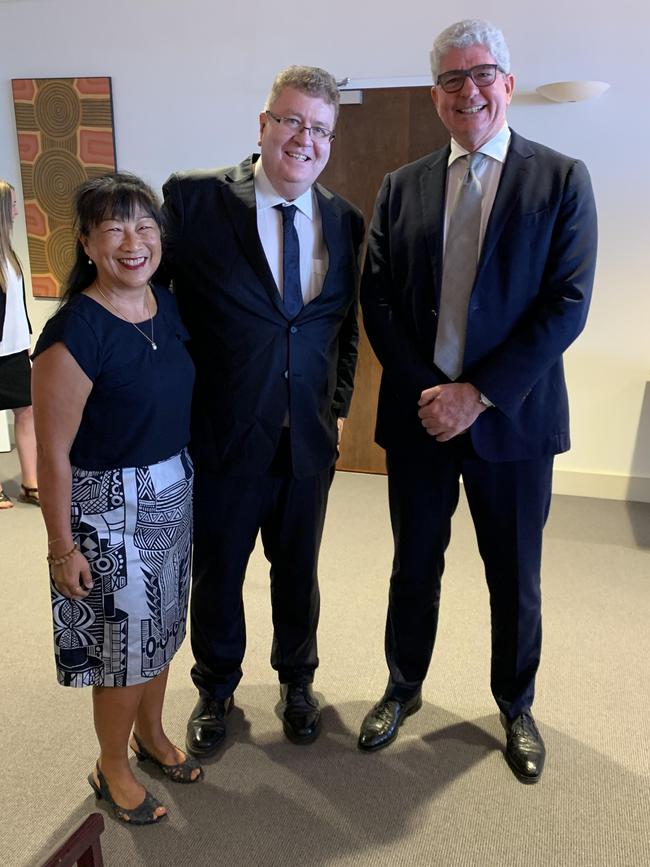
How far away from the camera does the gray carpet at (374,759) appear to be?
168cm

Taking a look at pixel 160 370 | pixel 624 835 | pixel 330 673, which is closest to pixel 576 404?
pixel 330 673

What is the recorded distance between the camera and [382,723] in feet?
6.63

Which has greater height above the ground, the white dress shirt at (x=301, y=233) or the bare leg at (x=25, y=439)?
the white dress shirt at (x=301, y=233)

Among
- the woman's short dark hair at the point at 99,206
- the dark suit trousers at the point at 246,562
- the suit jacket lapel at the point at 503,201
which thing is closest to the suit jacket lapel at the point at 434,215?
the suit jacket lapel at the point at 503,201

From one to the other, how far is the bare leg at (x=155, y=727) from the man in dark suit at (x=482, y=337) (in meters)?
0.49

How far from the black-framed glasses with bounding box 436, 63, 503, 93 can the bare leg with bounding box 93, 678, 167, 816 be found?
1501 mm

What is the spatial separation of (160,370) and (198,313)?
251mm

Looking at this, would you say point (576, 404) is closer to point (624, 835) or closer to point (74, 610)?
point (624, 835)

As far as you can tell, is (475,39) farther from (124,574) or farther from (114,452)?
(124,574)

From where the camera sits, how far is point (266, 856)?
1656 millimetres

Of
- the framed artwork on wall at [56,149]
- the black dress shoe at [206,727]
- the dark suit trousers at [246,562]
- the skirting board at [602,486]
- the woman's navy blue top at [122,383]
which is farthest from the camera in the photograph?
the framed artwork on wall at [56,149]

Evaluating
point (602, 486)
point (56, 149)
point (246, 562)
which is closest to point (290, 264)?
point (246, 562)

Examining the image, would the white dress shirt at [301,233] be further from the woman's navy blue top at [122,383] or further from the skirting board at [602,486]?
the skirting board at [602,486]

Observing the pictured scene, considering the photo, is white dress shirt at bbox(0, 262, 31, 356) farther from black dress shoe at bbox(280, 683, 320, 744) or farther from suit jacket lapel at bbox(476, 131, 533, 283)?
suit jacket lapel at bbox(476, 131, 533, 283)
